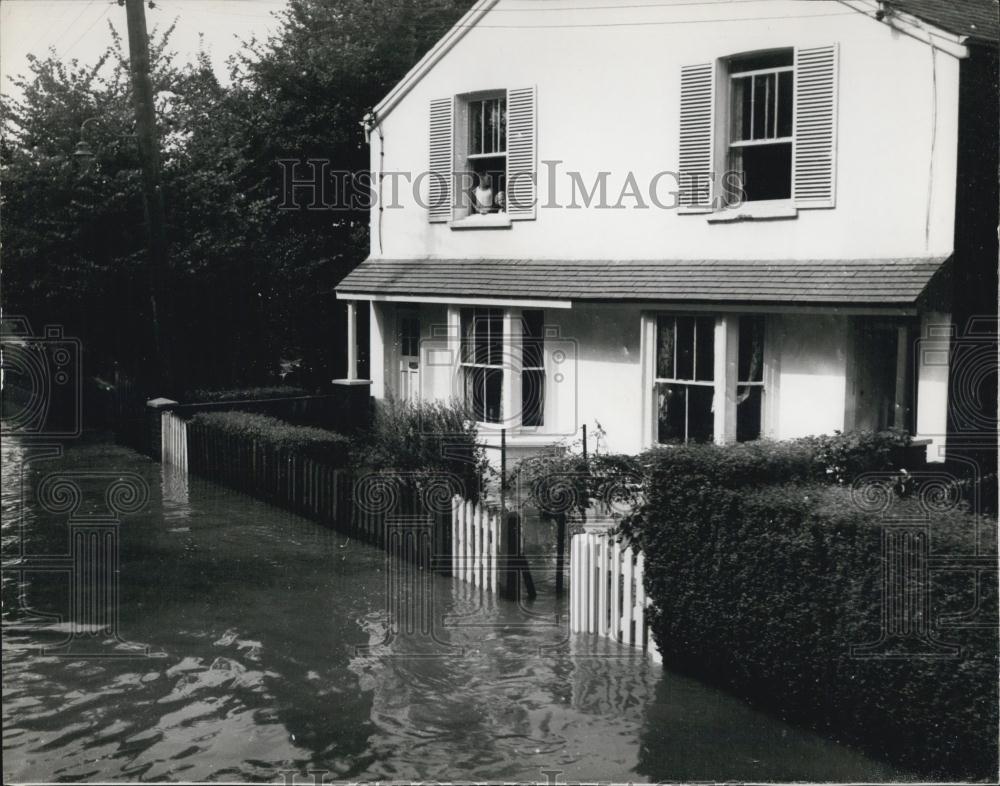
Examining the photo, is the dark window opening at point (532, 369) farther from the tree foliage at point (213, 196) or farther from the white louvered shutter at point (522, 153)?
the tree foliage at point (213, 196)

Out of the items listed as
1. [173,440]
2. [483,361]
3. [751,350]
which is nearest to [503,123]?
[483,361]

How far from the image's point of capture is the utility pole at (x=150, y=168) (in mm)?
19453

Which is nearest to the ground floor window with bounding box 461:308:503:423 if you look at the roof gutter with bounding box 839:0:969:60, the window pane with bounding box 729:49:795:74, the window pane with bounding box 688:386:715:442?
the window pane with bounding box 688:386:715:442

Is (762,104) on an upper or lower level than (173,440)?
upper

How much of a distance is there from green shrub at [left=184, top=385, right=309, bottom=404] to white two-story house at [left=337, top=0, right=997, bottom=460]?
456cm

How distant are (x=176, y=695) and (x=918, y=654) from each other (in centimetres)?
537

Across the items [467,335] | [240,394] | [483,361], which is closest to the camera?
[483,361]

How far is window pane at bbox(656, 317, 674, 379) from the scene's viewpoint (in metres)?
15.9

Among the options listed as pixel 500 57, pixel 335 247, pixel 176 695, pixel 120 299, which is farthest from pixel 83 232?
pixel 176 695

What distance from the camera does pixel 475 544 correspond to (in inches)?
474

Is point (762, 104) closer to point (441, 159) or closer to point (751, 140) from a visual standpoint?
point (751, 140)

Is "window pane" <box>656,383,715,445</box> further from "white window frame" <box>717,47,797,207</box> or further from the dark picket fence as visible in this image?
the dark picket fence

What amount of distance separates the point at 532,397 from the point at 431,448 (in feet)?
10.2

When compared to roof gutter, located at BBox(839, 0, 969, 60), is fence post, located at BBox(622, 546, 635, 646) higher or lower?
lower
